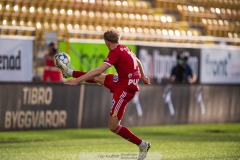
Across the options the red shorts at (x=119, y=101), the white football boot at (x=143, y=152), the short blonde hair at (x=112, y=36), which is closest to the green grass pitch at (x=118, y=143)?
the white football boot at (x=143, y=152)

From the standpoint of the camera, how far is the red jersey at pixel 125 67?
10242 mm

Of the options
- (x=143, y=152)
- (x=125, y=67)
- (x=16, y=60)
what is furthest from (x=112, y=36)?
(x=16, y=60)

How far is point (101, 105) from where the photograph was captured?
1759 cm

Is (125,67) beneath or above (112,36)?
beneath

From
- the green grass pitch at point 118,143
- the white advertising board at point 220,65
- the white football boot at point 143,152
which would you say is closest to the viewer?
the white football boot at point 143,152

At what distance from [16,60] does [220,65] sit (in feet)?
23.5

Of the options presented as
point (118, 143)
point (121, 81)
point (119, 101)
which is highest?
point (121, 81)

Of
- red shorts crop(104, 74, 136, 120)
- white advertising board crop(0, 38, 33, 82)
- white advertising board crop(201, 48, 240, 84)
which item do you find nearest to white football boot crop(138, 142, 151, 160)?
red shorts crop(104, 74, 136, 120)

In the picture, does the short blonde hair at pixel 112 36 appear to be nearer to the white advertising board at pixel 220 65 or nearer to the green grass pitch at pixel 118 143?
the green grass pitch at pixel 118 143

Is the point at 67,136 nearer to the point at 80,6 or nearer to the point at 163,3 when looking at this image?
the point at 80,6

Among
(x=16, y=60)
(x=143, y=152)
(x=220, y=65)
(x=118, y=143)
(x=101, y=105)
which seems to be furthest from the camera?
Answer: (x=220, y=65)

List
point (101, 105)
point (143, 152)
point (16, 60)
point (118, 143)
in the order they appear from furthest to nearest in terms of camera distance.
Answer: point (101, 105) → point (16, 60) → point (118, 143) → point (143, 152)

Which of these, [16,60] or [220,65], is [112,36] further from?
[220,65]

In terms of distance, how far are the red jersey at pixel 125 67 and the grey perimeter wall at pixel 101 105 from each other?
232 inches
